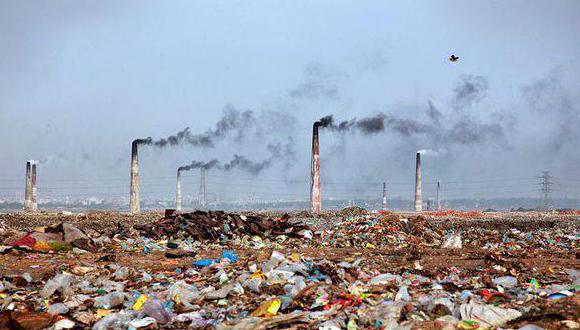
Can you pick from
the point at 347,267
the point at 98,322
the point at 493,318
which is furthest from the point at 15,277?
the point at 493,318

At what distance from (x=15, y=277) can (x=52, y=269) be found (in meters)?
0.97

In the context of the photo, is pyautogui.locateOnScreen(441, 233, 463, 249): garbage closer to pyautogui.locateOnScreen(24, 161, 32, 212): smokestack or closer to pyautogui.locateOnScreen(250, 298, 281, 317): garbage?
pyautogui.locateOnScreen(250, 298, 281, 317): garbage

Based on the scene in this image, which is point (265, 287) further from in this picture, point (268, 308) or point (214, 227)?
point (214, 227)

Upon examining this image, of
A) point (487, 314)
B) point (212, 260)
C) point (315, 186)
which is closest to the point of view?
point (487, 314)

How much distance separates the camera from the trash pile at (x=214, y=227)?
1256 centimetres

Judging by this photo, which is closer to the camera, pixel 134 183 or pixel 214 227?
pixel 214 227

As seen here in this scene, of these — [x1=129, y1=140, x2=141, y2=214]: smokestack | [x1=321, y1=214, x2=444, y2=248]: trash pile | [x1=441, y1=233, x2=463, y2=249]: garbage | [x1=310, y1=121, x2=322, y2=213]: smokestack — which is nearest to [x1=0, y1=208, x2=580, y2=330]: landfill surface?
[x1=441, y1=233, x2=463, y2=249]: garbage

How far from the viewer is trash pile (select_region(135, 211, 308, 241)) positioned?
1256 cm

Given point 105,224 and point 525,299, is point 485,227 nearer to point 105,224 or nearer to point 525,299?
point 525,299

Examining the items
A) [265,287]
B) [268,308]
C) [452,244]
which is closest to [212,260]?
[265,287]

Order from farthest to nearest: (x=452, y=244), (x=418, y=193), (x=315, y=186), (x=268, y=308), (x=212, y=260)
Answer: (x=418, y=193) < (x=315, y=186) < (x=452, y=244) < (x=212, y=260) < (x=268, y=308)

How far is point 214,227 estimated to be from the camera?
513 inches

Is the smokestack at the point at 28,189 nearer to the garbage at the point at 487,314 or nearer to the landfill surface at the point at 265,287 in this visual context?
the landfill surface at the point at 265,287

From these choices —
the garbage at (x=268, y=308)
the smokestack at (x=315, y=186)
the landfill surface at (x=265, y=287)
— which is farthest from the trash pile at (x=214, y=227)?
the smokestack at (x=315, y=186)
